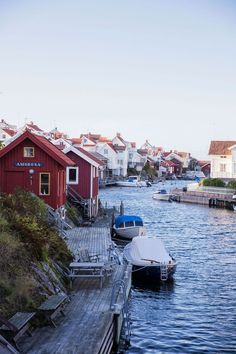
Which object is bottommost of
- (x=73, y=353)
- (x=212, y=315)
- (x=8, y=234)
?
(x=212, y=315)

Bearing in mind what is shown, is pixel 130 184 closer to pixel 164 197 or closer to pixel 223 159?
pixel 223 159

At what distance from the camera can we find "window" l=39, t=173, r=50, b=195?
32031mm

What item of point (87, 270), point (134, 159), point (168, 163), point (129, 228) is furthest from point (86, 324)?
point (168, 163)

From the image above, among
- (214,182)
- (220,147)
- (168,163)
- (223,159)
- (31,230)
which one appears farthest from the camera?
(168,163)

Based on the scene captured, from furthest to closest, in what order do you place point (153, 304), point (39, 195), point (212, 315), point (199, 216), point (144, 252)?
1. point (199, 216)
2. point (39, 195)
3. point (144, 252)
4. point (153, 304)
5. point (212, 315)

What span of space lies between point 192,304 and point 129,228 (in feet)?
50.7

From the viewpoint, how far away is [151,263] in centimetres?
2578

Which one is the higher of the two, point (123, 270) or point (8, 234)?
point (8, 234)

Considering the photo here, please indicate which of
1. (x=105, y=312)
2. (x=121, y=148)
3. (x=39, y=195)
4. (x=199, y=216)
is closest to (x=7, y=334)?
(x=105, y=312)

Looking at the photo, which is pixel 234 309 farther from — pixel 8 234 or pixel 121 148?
pixel 121 148

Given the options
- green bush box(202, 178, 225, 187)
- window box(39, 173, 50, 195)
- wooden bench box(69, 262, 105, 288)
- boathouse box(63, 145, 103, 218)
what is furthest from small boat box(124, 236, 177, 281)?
green bush box(202, 178, 225, 187)

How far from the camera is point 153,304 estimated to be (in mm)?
22828

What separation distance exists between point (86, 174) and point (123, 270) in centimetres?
2227

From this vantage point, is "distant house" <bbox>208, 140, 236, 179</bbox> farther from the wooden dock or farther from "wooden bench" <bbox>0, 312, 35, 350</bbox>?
"wooden bench" <bbox>0, 312, 35, 350</bbox>
